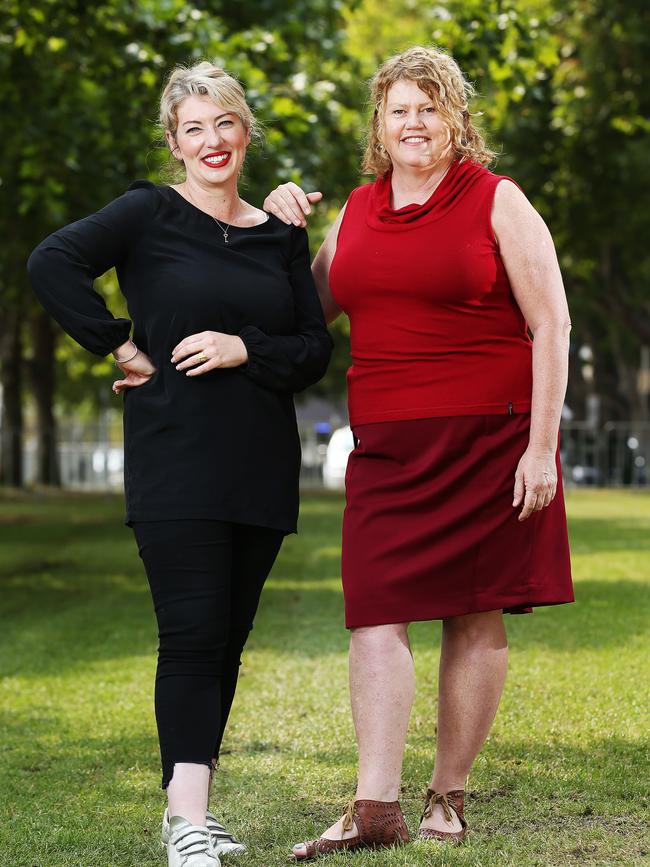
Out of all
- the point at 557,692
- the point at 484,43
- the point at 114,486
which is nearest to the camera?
the point at 557,692

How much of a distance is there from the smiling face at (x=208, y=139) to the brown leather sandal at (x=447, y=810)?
1.89m

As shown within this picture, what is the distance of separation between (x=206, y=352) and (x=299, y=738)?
2.55 metres

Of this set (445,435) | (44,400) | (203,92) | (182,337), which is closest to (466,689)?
(445,435)

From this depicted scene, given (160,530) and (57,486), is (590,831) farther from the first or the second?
(57,486)

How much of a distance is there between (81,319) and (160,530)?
2.06 feet

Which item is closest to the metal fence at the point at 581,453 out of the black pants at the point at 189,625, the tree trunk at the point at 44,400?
the tree trunk at the point at 44,400

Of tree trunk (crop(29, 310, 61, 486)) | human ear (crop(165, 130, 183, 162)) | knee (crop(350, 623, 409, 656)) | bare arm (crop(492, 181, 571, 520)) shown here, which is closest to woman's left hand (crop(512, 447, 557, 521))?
bare arm (crop(492, 181, 571, 520))

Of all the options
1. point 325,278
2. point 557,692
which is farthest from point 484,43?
point 325,278

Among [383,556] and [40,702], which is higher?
[383,556]

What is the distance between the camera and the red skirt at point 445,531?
170 inches

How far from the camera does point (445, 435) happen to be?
14.3 feet

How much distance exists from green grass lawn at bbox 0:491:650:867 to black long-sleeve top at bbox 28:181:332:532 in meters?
1.04

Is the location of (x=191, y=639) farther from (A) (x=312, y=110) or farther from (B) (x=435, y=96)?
(A) (x=312, y=110)

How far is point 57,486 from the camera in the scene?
118ft
